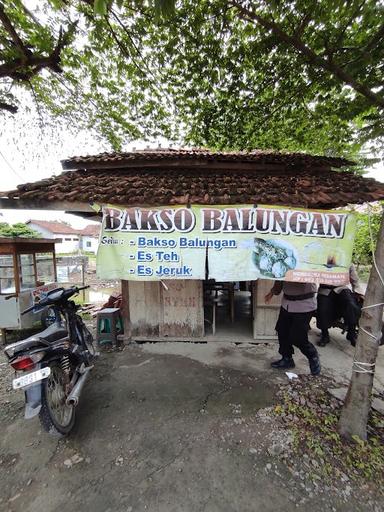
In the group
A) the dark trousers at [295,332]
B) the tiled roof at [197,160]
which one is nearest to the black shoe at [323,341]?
the dark trousers at [295,332]

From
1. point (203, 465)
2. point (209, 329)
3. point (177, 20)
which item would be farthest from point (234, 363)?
point (177, 20)

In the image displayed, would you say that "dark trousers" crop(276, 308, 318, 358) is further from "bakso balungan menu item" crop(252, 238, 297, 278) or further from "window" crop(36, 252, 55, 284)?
"window" crop(36, 252, 55, 284)

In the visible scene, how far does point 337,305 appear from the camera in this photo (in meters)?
5.24

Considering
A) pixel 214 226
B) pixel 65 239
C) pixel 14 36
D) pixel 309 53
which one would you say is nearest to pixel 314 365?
pixel 214 226

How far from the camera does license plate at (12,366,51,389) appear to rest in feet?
8.27

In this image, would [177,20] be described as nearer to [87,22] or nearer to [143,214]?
[87,22]

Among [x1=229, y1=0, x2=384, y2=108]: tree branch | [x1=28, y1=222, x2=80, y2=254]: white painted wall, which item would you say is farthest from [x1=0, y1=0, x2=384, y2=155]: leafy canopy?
[x1=28, y1=222, x2=80, y2=254]: white painted wall

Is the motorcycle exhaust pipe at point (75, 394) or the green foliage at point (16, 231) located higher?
the green foliage at point (16, 231)

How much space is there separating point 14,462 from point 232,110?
6617 mm

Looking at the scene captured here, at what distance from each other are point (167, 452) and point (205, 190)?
358 cm

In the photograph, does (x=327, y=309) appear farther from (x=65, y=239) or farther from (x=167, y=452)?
(x=65, y=239)

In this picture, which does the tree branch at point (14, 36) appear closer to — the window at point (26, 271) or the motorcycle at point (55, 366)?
the window at point (26, 271)

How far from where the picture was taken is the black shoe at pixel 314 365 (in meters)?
4.10

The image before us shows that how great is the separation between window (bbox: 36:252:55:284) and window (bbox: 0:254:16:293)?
0.97 meters
